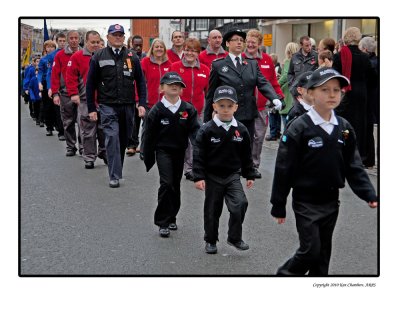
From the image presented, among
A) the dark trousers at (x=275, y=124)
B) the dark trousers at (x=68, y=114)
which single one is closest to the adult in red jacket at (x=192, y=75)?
the dark trousers at (x=68, y=114)

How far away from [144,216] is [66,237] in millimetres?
1115

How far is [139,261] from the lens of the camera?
5.74 meters

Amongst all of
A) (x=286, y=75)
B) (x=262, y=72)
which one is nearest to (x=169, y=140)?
(x=262, y=72)

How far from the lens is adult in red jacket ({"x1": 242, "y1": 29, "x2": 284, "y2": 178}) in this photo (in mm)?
9523

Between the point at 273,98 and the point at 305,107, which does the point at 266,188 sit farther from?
the point at 305,107

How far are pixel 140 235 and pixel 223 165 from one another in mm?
1211

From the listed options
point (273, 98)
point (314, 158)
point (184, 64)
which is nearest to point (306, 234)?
point (314, 158)

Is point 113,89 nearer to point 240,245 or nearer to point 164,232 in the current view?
point 164,232

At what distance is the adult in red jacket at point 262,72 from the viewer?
375 inches

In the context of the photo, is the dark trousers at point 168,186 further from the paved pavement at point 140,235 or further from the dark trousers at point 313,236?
the dark trousers at point 313,236

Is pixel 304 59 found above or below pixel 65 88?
above

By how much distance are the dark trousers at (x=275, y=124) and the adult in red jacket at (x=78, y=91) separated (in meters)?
4.53

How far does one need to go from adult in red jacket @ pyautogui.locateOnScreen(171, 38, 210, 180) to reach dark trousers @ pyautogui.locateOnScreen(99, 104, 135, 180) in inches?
32.6

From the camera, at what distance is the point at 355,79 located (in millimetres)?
9617
